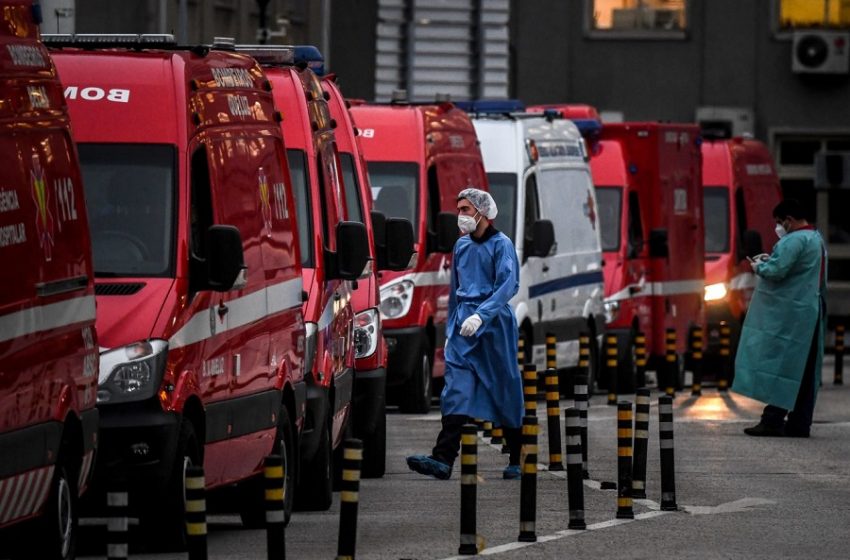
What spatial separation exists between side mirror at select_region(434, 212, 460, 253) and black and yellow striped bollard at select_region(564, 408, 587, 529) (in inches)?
323

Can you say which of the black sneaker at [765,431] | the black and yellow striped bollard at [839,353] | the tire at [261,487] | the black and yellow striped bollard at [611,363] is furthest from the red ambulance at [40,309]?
the black and yellow striped bollard at [839,353]

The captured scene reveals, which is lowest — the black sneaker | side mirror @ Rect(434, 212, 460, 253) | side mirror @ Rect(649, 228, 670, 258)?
the black sneaker

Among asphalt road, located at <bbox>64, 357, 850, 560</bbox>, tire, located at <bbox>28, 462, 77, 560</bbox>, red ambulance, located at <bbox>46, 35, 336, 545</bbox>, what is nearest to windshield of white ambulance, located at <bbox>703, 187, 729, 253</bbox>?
asphalt road, located at <bbox>64, 357, 850, 560</bbox>

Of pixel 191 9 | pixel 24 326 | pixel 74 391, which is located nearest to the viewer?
pixel 24 326

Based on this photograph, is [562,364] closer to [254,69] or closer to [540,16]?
[254,69]

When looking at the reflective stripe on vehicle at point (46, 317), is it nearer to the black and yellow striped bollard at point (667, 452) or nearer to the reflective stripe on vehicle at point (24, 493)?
the reflective stripe on vehicle at point (24, 493)

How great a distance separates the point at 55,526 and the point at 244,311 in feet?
8.90

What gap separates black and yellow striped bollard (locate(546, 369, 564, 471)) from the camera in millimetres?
15852

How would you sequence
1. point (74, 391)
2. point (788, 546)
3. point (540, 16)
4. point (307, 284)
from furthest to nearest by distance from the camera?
point (540, 16)
point (307, 284)
point (788, 546)
point (74, 391)

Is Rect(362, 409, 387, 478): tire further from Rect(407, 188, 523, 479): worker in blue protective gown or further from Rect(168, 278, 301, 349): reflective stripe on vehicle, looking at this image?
Rect(168, 278, 301, 349): reflective stripe on vehicle

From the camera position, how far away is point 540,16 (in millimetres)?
46656

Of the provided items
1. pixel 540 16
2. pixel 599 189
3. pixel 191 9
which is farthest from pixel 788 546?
pixel 540 16

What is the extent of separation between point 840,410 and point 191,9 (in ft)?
48.8

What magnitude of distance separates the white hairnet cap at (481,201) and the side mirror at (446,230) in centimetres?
526
